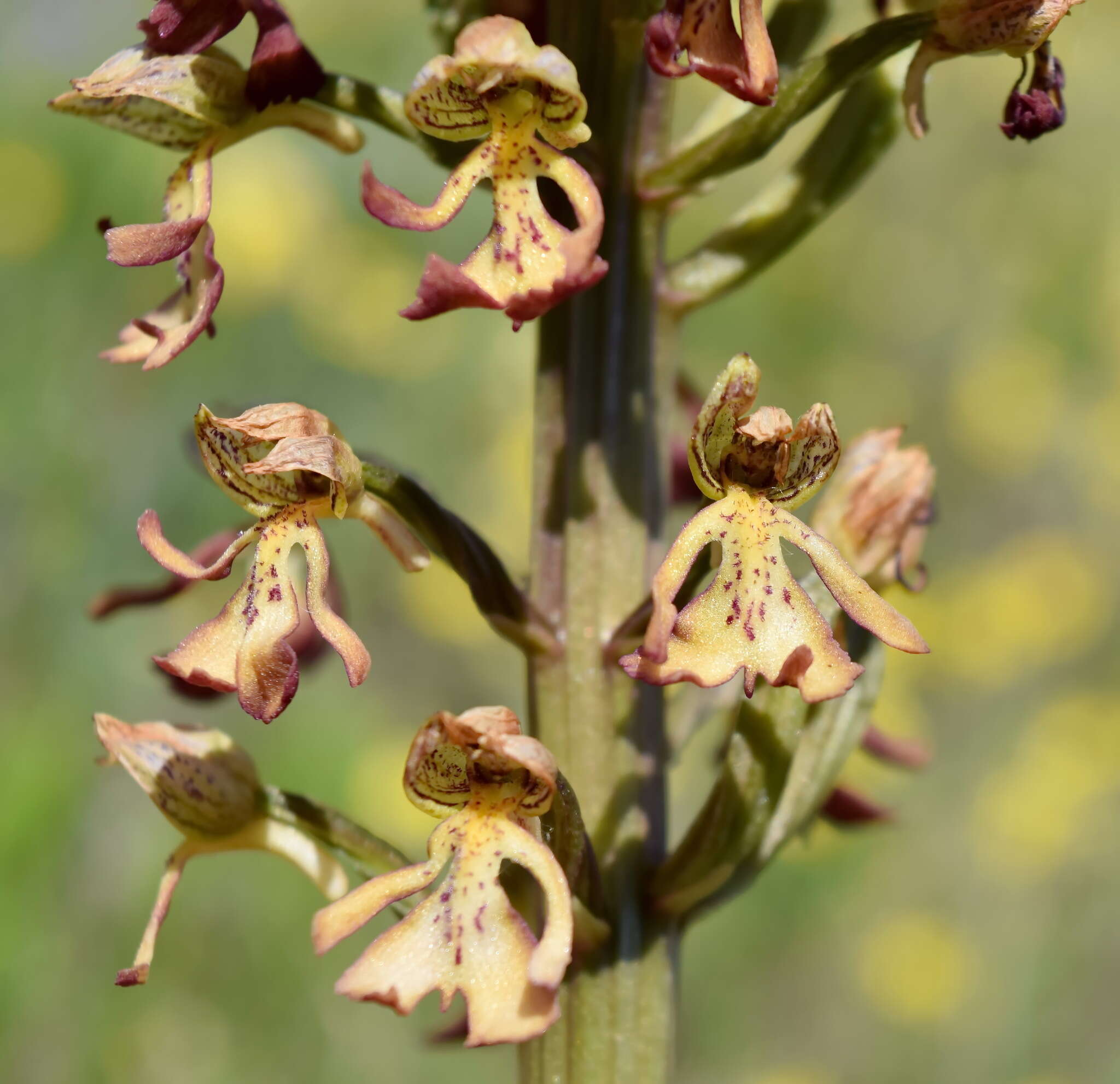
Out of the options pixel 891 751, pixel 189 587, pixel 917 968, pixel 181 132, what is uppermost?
pixel 181 132

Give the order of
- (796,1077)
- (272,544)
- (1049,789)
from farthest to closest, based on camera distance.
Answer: (1049,789) → (796,1077) → (272,544)

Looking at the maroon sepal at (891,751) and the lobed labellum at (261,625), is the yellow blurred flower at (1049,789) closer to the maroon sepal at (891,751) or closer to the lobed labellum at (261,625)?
the maroon sepal at (891,751)

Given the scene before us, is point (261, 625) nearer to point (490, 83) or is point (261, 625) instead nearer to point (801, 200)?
point (490, 83)

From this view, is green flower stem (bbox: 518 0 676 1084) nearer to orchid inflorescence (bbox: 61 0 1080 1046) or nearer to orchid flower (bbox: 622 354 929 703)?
orchid inflorescence (bbox: 61 0 1080 1046)

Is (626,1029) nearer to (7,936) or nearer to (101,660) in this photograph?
(7,936)

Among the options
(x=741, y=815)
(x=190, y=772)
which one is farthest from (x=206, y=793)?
(x=741, y=815)

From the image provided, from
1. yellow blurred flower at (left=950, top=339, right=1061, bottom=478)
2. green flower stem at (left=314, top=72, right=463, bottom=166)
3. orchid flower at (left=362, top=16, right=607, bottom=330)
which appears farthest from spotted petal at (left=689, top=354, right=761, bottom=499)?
yellow blurred flower at (left=950, top=339, right=1061, bottom=478)
